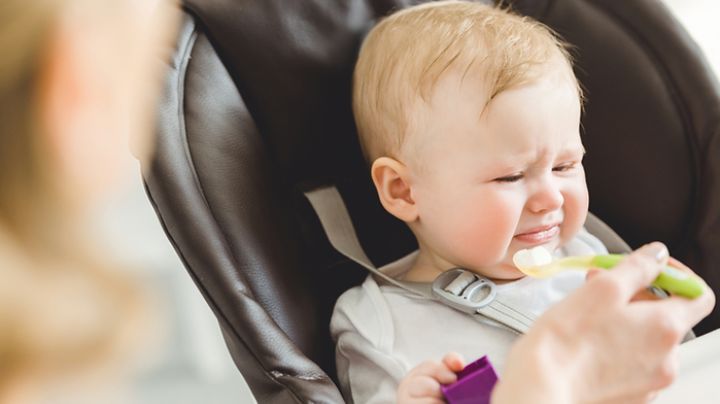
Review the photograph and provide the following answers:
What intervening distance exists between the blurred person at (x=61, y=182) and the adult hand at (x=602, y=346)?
31 cm

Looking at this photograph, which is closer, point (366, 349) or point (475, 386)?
point (475, 386)

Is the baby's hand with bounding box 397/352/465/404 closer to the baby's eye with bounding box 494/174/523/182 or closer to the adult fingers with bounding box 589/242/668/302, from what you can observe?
the adult fingers with bounding box 589/242/668/302

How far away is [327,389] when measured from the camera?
37.5 inches

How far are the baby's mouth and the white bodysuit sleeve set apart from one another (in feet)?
0.58

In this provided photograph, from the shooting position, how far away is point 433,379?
33.9 inches

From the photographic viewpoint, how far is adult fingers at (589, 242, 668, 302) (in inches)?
29.5

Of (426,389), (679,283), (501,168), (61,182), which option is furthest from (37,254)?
(501,168)

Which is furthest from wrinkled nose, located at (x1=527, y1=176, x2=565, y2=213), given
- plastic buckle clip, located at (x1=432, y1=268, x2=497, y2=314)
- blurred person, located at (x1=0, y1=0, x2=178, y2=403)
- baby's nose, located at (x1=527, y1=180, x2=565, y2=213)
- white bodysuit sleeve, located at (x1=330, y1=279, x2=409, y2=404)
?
blurred person, located at (x1=0, y1=0, x2=178, y2=403)

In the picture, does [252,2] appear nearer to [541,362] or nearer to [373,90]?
[373,90]

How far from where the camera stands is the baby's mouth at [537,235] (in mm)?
1091

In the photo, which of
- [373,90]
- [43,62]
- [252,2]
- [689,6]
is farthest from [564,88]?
[689,6]

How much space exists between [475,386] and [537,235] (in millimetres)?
306

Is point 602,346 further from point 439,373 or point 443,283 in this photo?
point 443,283

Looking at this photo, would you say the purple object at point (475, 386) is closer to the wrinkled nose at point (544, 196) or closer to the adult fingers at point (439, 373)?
the adult fingers at point (439, 373)
